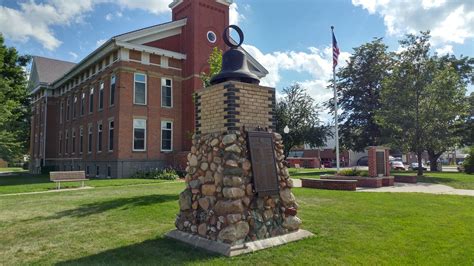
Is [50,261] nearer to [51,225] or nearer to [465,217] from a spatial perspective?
[51,225]

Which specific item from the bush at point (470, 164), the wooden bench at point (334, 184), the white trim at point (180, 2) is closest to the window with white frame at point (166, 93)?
the white trim at point (180, 2)

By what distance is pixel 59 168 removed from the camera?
36000 millimetres

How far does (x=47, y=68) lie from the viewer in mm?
40594

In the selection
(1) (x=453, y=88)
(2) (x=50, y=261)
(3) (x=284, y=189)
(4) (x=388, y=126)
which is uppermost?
(1) (x=453, y=88)

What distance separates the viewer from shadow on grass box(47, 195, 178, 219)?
8.89 metres

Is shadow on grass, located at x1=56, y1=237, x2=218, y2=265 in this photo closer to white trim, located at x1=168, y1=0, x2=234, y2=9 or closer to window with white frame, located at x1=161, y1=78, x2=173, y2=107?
window with white frame, located at x1=161, y1=78, x2=173, y2=107

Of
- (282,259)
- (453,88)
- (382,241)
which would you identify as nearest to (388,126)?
(453,88)

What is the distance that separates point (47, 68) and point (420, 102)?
38216 mm

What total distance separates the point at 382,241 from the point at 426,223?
2173 millimetres

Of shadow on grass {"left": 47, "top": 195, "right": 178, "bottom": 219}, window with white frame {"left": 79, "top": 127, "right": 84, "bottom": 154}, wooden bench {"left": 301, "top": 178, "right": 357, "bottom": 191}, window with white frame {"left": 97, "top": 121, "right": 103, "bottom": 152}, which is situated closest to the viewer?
shadow on grass {"left": 47, "top": 195, "right": 178, "bottom": 219}

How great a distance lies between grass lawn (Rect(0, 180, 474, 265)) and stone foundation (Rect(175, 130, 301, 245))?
409mm

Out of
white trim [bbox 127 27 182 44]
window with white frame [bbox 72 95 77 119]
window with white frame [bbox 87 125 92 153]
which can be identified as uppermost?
white trim [bbox 127 27 182 44]

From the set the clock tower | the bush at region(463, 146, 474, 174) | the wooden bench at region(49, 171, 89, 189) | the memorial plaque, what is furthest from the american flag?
the bush at region(463, 146, 474, 174)

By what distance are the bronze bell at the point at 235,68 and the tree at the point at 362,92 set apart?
30.8 m
